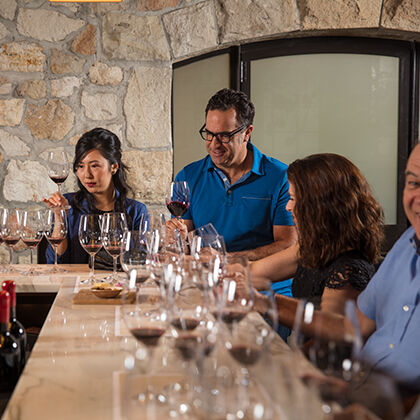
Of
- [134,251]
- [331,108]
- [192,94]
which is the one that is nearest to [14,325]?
[134,251]

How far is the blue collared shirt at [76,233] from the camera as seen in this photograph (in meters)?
3.11

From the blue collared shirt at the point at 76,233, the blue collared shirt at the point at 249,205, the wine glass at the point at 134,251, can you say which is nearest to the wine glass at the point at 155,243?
the wine glass at the point at 134,251

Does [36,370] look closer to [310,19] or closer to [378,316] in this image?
[378,316]

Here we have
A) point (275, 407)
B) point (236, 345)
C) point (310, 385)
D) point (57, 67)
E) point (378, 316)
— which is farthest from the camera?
point (57, 67)

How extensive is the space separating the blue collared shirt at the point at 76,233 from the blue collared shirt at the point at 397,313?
1817 millimetres

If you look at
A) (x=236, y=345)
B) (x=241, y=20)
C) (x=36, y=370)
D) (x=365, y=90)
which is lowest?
(x=36, y=370)

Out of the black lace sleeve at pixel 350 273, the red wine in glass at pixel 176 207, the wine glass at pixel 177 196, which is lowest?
the black lace sleeve at pixel 350 273

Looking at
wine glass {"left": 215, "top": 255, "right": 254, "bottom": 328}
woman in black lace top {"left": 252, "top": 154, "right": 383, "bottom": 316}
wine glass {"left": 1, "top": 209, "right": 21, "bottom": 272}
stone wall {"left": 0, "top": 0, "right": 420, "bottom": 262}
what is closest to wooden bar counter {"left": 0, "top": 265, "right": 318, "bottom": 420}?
wine glass {"left": 215, "top": 255, "right": 254, "bottom": 328}

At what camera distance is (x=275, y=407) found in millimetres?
890

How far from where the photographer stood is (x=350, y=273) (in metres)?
1.82

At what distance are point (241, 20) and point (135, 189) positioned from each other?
1.45 m

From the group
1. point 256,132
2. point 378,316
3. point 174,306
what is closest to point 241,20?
point 256,132

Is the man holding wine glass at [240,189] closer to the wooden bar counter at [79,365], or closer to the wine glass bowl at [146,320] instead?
the wooden bar counter at [79,365]

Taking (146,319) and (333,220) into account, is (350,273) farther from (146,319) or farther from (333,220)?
(146,319)
